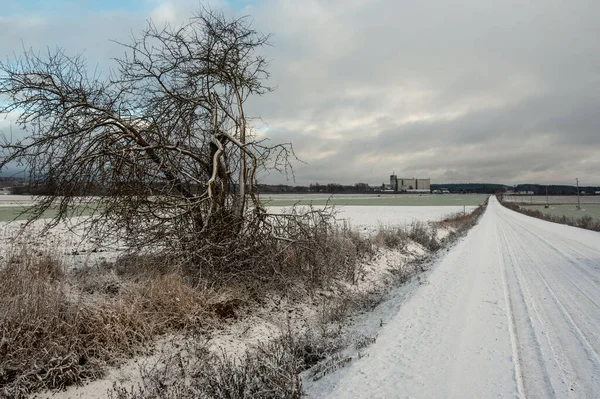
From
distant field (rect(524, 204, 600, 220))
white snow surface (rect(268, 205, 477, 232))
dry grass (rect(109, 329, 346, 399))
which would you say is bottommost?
distant field (rect(524, 204, 600, 220))

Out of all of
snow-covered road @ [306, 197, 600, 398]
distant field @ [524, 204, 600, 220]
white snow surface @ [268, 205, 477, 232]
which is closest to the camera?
snow-covered road @ [306, 197, 600, 398]

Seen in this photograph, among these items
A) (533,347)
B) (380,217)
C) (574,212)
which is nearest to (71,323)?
(533,347)

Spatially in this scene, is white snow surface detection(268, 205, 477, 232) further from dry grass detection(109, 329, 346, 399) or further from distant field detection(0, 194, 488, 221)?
dry grass detection(109, 329, 346, 399)

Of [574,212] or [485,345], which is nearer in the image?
[485,345]

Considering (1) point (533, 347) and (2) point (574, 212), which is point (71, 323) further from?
(2) point (574, 212)

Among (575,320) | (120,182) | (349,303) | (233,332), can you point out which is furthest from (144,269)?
(575,320)

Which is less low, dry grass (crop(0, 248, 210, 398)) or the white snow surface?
dry grass (crop(0, 248, 210, 398))

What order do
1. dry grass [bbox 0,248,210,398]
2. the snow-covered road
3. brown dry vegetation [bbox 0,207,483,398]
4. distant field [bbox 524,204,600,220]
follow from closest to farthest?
the snow-covered road
brown dry vegetation [bbox 0,207,483,398]
dry grass [bbox 0,248,210,398]
distant field [bbox 524,204,600,220]

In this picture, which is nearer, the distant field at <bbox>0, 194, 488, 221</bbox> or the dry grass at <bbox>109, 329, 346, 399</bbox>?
the dry grass at <bbox>109, 329, 346, 399</bbox>

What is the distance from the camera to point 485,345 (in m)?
5.04

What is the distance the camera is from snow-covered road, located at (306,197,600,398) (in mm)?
3916

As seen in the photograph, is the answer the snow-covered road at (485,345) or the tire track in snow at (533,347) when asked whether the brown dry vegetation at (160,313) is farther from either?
the tire track in snow at (533,347)

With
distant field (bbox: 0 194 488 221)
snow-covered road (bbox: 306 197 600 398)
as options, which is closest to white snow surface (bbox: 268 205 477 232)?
distant field (bbox: 0 194 488 221)

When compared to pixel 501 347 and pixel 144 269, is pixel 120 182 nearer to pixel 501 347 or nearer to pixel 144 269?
pixel 144 269
